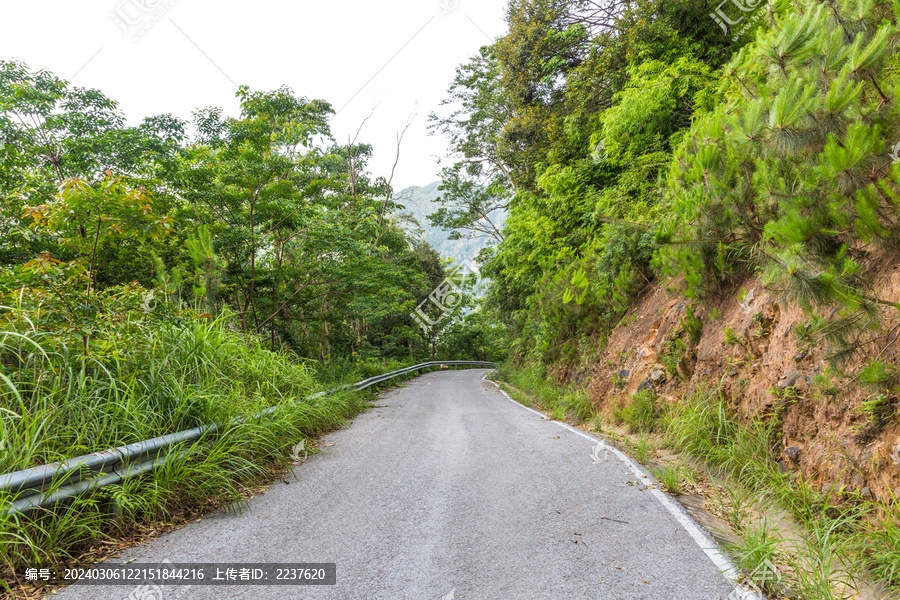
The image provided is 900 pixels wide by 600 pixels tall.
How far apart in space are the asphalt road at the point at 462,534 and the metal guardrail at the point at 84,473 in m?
0.57

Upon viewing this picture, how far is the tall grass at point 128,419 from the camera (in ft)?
9.45

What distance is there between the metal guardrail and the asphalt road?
0.57 m

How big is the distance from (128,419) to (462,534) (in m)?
3.01

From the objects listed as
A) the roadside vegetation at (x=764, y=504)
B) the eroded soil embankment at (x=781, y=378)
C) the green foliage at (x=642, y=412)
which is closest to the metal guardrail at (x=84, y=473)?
the roadside vegetation at (x=764, y=504)

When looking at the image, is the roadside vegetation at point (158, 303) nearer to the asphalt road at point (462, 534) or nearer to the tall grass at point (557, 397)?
the asphalt road at point (462, 534)

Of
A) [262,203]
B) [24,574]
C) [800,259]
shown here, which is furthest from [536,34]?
[24,574]

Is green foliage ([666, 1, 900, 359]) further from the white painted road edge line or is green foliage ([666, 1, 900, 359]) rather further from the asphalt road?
the asphalt road

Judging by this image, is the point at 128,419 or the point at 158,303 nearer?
the point at 128,419

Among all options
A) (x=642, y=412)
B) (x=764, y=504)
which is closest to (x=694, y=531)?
(x=764, y=504)

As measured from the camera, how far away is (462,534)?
11.0 feet

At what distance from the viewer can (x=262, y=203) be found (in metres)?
9.57

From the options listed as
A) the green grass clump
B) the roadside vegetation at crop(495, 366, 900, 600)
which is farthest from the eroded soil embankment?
the green grass clump

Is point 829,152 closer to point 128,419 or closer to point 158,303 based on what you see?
point 128,419

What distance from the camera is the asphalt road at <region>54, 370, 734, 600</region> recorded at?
2.58m
